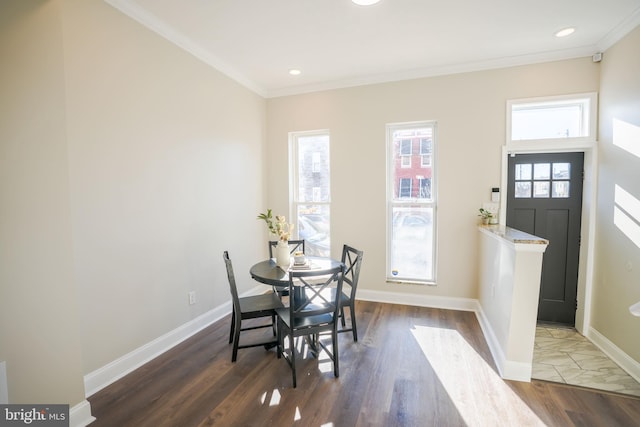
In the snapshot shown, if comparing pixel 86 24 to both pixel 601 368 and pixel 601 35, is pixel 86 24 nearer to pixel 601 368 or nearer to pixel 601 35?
pixel 601 35

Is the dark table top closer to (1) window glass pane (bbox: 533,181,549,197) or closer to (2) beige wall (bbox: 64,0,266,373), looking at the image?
(2) beige wall (bbox: 64,0,266,373)

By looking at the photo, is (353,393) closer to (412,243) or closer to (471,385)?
(471,385)

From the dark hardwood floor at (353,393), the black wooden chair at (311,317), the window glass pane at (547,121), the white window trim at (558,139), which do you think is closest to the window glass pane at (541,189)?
the white window trim at (558,139)

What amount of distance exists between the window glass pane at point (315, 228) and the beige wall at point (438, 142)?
6.1 inches

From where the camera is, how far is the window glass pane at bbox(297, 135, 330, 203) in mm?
4309

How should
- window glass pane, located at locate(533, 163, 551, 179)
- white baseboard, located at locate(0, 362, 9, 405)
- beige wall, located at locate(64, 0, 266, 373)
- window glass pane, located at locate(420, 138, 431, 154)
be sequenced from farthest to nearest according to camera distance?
window glass pane, located at locate(420, 138, 431, 154), window glass pane, located at locate(533, 163, 551, 179), beige wall, located at locate(64, 0, 266, 373), white baseboard, located at locate(0, 362, 9, 405)

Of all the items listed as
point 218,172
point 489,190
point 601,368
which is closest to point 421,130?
point 489,190

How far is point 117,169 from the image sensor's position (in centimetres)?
233

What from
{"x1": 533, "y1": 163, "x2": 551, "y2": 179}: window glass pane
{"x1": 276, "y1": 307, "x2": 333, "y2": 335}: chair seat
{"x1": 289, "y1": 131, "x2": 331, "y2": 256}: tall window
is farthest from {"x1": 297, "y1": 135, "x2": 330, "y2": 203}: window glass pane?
{"x1": 533, "y1": 163, "x2": 551, "y2": 179}: window glass pane

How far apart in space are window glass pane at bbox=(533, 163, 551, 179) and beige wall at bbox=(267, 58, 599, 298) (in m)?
0.40

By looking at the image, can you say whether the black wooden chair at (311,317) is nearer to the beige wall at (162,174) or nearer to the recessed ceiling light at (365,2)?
the beige wall at (162,174)

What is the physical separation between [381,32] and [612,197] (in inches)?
106

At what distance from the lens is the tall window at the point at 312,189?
4320 millimetres

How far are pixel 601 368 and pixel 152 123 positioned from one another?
4.41 m
